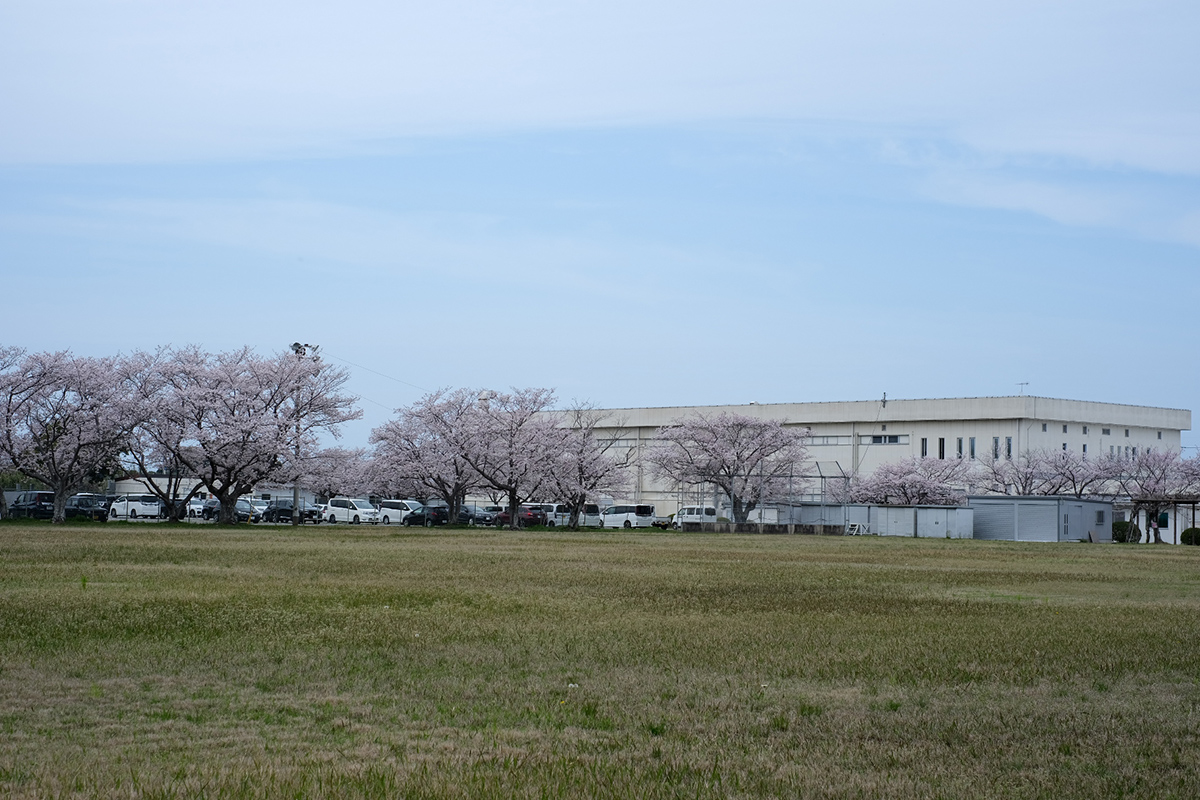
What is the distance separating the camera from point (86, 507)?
57312 millimetres

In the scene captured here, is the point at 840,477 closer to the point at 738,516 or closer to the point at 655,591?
the point at 738,516

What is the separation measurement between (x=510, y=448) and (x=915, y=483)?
28.7 metres

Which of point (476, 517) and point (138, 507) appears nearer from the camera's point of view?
point (138, 507)

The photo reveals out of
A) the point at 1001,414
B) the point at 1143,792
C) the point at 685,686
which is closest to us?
the point at 1143,792

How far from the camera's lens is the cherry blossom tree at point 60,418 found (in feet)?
165

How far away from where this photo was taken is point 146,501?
62250 millimetres

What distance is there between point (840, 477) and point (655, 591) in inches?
1758

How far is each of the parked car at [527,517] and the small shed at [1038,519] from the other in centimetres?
2373

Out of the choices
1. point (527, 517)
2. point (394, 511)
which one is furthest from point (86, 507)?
point (527, 517)

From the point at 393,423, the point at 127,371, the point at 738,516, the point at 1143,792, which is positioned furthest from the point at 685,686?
the point at 393,423

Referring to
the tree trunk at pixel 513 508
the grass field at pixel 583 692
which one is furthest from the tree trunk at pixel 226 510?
the grass field at pixel 583 692

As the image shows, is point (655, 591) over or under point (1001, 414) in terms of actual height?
under

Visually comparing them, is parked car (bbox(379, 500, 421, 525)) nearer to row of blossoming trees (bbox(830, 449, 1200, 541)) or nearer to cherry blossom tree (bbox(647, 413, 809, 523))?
cherry blossom tree (bbox(647, 413, 809, 523))

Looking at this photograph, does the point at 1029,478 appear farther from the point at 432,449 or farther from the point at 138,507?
the point at 138,507
